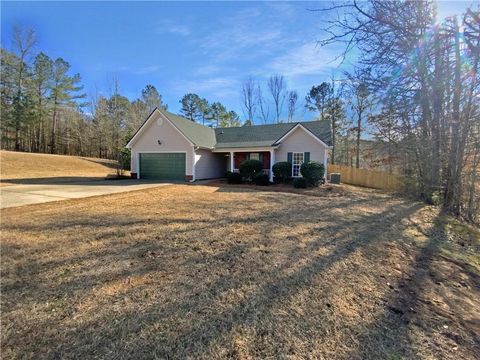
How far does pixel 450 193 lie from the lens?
9898 mm

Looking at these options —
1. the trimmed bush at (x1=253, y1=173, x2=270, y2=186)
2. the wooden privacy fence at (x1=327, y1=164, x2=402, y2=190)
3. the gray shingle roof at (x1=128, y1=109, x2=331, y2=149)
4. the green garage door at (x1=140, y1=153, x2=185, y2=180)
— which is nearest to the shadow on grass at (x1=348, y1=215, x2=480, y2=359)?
the trimmed bush at (x1=253, y1=173, x2=270, y2=186)

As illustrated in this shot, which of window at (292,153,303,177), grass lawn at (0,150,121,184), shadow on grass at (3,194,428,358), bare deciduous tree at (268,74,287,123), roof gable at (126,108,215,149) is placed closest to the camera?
shadow on grass at (3,194,428,358)

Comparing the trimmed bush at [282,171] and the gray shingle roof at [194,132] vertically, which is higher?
the gray shingle roof at [194,132]

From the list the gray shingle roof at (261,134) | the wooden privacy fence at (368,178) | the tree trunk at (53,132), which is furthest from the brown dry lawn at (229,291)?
the tree trunk at (53,132)

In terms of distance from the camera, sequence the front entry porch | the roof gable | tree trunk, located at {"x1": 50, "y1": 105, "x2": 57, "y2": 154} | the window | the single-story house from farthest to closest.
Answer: tree trunk, located at {"x1": 50, "y1": 105, "x2": 57, "y2": 154}
the front entry porch
the roof gable
the window
the single-story house

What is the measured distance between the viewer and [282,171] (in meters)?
15.6

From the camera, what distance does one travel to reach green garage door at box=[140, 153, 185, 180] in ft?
55.8

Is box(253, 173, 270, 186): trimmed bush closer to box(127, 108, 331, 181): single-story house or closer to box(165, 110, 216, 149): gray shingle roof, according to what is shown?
box(127, 108, 331, 181): single-story house

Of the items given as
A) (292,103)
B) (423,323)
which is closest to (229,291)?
(423,323)

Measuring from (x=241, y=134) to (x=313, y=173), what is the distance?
8.06 metres

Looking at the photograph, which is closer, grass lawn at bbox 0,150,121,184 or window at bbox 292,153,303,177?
window at bbox 292,153,303,177

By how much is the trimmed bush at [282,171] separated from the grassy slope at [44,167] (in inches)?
631

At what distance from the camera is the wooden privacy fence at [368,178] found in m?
18.0

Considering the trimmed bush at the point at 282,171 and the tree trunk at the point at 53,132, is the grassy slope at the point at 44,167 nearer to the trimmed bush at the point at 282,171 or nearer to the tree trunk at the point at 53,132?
the tree trunk at the point at 53,132
